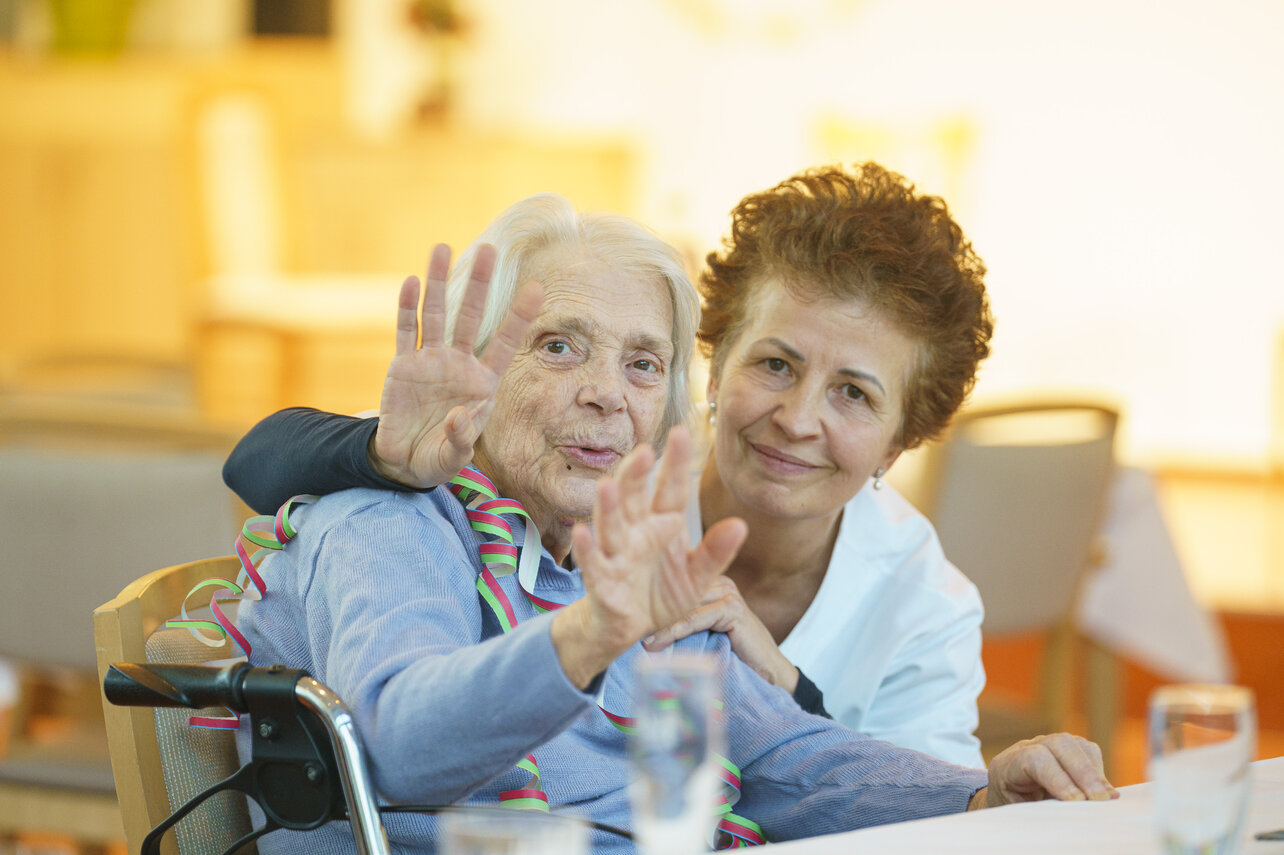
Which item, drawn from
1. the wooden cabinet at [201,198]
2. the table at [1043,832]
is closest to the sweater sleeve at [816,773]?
the table at [1043,832]

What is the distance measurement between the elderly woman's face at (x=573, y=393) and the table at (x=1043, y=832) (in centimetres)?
49

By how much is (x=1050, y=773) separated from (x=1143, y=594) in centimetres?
198

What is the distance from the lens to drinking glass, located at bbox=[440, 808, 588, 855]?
0.70 m

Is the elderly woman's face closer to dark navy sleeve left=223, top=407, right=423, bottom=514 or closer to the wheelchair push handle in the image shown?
dark navy sleeve left=223, top=407, right=423, bottom=514

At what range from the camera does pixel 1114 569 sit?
120 inches

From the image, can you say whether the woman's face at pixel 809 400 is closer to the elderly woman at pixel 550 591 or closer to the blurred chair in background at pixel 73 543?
the elderly woman at pixel 550 591

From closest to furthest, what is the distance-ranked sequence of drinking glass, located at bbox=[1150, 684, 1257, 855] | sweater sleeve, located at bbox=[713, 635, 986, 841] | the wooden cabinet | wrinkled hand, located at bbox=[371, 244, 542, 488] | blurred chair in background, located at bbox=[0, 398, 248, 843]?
drinking glass, located at bbox=[1150, 684, 1257, 855]
wrinkled hand, located at bbox=[371, 244, 542, 488]
sweater sleeve, located at bbox=[713, 635, 986, 841]
blurred chair in background, located at bbox=[0, 398, 248, 843]
the wooden cabinet

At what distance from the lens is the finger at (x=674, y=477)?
3.27 feet

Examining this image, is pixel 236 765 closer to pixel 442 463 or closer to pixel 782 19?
pixel 442 463

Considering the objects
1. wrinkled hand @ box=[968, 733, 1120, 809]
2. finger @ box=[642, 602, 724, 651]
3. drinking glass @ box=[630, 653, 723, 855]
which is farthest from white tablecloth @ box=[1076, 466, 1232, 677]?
drinking glass @ box=[630, 653, 723, 855]

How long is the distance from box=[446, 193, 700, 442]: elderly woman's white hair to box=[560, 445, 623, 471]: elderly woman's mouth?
14cm

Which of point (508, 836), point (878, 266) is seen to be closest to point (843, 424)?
point (878, 266)

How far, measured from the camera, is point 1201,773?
830 mm

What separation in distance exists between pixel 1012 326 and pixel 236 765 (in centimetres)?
503
